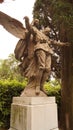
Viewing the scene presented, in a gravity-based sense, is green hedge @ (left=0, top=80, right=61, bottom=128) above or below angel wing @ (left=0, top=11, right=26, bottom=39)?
below

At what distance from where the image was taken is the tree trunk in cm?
999

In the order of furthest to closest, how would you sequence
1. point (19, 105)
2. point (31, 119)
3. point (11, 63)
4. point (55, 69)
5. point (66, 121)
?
point (11, 63) → point (55, 69) → point (66, 121) → point (19, 105) → point (31, 119)

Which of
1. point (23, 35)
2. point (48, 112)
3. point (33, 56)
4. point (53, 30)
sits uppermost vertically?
point (53, 30)

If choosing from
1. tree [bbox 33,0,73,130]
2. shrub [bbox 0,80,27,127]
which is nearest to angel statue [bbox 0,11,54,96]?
tree [bbox 33,0,73,130]

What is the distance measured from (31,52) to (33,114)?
163cm

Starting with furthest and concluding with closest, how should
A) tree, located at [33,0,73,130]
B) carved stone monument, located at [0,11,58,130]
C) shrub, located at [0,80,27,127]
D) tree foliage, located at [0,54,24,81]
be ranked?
tree foliage, located at [0,54,24,81]
shrub, located at [0,80,27,127]
tree, located at [33,0,73,130]
carved stone monument, located at [0,11,58,130]

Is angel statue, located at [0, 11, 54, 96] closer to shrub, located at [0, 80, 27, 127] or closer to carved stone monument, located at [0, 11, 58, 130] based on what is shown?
carved stone monument, located at [0, 11, 58, 130]

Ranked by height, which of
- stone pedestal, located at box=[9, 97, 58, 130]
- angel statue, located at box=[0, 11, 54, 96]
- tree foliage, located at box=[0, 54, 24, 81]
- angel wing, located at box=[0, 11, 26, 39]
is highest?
tree foliage, located at box=[0, 54, 24, 81]

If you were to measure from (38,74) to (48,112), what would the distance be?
0.95m

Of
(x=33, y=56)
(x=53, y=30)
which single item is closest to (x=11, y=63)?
(x=53, y=30)

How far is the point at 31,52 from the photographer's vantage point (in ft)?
21.3

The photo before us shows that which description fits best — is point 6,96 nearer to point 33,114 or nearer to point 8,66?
point 33,114

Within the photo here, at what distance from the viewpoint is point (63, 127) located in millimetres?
10094

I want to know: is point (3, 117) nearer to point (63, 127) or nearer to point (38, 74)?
point (63, 127)
